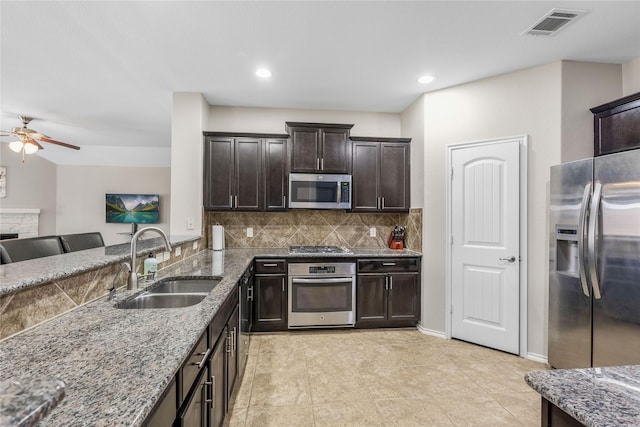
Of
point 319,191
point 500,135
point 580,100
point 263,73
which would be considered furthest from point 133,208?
point 580,100

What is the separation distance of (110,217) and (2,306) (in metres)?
6.16

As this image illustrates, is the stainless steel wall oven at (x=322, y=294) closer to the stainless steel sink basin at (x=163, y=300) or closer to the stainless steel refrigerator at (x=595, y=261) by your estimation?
the stainless steel sink basin at (x=163, y=300)

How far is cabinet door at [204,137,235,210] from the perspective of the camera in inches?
134

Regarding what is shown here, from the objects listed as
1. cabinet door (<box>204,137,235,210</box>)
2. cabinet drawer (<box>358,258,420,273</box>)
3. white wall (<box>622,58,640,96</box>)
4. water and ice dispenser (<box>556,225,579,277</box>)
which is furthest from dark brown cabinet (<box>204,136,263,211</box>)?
white wall (<box>622,58,640,96</box>)

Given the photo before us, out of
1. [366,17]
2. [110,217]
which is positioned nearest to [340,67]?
[366,17]

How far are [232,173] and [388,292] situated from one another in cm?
225

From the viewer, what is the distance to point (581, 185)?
2.18 m

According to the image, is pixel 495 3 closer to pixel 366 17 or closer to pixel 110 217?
pixel 366 17

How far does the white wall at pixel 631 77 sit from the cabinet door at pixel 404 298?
8.38 ft

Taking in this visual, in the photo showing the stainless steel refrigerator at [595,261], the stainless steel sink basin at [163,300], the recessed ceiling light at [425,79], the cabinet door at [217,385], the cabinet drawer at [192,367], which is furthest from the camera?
the recessed ceiling light at [425,79]

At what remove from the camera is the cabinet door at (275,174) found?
3.47 metres

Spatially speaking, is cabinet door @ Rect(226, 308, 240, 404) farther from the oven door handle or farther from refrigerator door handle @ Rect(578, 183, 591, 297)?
refrigerator door handle @ Rect(578, 183, 591, 297)

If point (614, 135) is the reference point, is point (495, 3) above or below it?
above

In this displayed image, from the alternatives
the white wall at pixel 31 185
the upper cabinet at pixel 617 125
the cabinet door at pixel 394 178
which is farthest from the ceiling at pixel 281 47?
the white wall at pixel 31 185
